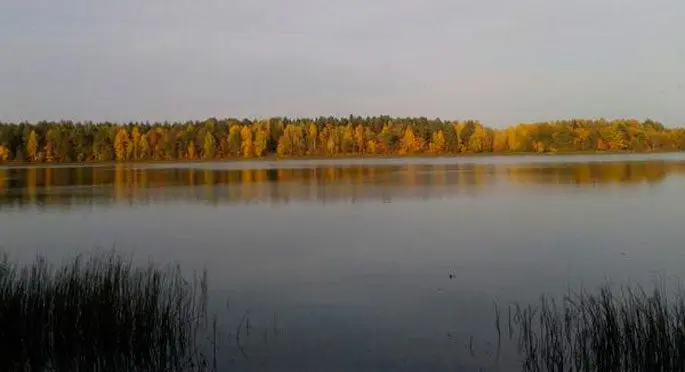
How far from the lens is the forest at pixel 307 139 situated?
326 ft

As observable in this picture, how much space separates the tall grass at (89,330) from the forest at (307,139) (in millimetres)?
97093

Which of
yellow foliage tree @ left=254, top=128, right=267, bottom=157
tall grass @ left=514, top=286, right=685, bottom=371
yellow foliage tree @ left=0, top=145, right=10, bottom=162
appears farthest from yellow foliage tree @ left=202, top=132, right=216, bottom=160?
tall grass @ left=514, top=286, right=685, bottom=371

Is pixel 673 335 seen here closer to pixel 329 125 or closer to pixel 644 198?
pixel 644 198

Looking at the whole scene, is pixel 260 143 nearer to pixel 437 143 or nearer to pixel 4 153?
pixel 437 143

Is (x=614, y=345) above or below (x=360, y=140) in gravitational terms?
below

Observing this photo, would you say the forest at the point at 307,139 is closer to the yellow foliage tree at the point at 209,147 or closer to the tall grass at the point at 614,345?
the yellow foliage tree at the point at 209,147

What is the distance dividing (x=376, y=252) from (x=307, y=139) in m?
96.6

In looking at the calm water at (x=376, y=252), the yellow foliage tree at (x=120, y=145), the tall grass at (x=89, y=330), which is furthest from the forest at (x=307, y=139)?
the tall grass at (x=89, y=330)

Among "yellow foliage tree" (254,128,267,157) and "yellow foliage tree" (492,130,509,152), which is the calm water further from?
"yellow foliage tree" (492,130,509,152)

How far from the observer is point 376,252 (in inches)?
570

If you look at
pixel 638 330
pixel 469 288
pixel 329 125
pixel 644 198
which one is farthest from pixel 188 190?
pixel 329 125

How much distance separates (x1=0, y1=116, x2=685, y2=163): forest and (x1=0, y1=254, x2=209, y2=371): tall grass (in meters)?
97.1

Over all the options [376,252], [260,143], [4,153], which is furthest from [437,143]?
[376,252]

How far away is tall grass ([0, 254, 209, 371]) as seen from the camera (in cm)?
664
